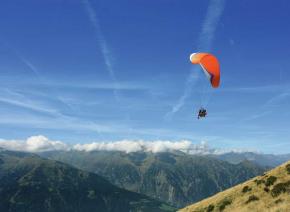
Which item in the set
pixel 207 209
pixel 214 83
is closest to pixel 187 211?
pixel 207 209

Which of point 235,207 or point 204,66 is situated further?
point 204,66

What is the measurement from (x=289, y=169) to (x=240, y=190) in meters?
7.35

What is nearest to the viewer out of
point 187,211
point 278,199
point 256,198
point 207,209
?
point 278,199

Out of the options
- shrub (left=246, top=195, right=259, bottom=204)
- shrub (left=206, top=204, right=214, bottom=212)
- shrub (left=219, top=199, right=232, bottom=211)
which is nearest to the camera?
shrub (left=246, top=195, right=259, bottom=204)

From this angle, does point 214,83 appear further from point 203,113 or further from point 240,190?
point 240,190

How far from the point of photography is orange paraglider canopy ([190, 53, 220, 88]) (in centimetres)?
5100

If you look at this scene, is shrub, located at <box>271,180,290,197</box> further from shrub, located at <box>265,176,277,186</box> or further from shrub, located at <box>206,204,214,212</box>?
shrub, located at <box>206,204,214,212</box>

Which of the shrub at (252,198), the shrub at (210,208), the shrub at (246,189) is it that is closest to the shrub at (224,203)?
the shrub at (210,208)

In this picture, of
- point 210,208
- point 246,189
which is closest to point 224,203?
point 210,208

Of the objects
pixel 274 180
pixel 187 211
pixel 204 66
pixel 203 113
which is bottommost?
pixel 187 211

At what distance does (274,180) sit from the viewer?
51.2 m

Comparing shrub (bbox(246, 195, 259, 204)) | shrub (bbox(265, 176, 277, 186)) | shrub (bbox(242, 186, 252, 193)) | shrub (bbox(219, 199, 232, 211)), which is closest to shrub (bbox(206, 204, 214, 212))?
shrub (bbox(219, 199, 232, 211))

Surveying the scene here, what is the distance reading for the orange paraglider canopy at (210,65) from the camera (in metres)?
51.0

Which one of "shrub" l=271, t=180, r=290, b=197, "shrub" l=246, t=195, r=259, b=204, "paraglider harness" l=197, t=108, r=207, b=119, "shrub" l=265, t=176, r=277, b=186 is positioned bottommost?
"shrub" l=246, t=195, r=259, b=204
